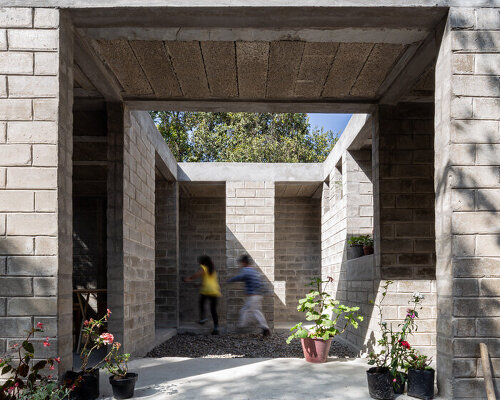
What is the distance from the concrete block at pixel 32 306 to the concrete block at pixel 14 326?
0.04 meters

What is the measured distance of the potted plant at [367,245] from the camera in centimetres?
677

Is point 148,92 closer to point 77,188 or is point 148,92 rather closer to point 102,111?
point 102,111

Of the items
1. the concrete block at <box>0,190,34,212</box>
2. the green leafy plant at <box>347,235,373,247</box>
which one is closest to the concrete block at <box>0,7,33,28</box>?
the concrete block at <box>0,190,34,212</box>

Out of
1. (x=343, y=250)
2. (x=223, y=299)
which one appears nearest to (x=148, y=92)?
(x=343, y=250)

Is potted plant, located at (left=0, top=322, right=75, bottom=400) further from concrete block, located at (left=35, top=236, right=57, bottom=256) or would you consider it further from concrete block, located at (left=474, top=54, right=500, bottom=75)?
concrete block, located at (left=474, top=54, right=500, bottom=75)

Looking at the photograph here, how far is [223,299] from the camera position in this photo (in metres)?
11.8

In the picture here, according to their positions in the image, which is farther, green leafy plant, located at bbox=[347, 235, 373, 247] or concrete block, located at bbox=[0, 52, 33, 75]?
green leafy plant, located at bbox=[347, 235, 373, 247]

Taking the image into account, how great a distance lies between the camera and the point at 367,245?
6.81 meters

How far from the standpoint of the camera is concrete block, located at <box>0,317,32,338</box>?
Answer: 3.45 meters

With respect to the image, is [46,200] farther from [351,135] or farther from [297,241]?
[297,241]

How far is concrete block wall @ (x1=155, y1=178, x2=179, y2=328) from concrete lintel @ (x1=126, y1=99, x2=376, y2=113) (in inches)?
151

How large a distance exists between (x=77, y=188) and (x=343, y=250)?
209 inches

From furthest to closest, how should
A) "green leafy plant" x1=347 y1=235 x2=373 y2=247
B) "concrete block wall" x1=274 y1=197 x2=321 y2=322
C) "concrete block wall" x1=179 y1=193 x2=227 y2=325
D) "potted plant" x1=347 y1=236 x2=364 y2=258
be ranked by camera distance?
"concrete block wall" x1=274 y1=197 x2=321 y2=322 → "concrete block wall" x1=179 y1=193 x2=227 y2=325 → "potted plant" x1=347 y1=236 x2=364 y2=258 → "green leafy plant" x1=347 y1=235 x2=373 y2=247

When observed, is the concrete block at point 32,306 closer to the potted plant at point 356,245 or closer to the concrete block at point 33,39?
the concrete block at point 33,39
